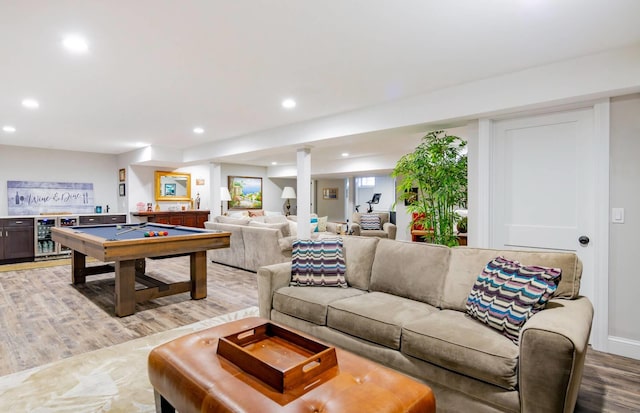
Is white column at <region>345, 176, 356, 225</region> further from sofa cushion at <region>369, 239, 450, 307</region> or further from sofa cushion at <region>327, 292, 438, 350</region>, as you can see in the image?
sofa cushion at <region>327, 292, 438, 350</region>

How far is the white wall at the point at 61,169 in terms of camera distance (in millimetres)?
6934

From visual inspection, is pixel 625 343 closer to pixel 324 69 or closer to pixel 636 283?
pixel 636 283

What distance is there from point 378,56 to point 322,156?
538 cm

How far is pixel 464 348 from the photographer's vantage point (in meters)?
1.77

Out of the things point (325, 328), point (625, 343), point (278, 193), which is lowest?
point (625, 343)

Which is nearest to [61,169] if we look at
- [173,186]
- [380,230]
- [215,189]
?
[173,186]

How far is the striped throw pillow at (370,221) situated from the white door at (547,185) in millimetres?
5342

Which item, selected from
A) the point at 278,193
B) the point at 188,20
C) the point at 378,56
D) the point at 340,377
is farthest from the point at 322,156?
the point at 340,377

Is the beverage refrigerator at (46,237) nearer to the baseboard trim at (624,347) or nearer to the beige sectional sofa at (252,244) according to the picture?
the beige sectional sofa at (252,244)

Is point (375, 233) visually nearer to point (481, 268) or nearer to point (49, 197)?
point (481, 268)

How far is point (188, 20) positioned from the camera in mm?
2199

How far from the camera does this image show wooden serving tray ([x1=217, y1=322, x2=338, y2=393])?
54.1 inches

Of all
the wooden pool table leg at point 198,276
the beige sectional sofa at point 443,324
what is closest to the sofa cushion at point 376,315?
the beige sectional sofa at point 443,324

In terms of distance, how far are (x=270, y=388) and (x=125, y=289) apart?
2827 mm
